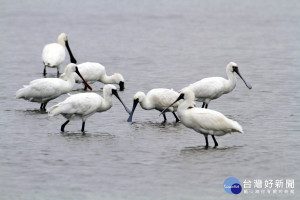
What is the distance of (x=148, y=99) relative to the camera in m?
15.5

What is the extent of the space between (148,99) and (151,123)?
448mm

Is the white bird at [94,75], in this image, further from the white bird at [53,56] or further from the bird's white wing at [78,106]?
the bird's white wing at [78,106]

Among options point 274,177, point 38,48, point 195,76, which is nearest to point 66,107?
point 274,177

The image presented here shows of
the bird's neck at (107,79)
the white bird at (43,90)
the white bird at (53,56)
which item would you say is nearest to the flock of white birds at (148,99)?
the white bird at (43,90)

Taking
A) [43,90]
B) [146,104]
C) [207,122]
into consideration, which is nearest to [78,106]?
[146,104]

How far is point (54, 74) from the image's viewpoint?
72.5ft

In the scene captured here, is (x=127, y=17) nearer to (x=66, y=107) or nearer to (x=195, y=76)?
(x=195, y=76)

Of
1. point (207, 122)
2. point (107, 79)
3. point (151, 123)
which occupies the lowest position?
point (151, 123)

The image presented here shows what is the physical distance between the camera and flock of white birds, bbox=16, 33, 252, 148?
12.9m

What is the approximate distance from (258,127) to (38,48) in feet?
46.6

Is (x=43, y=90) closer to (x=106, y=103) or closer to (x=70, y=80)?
(x=70, y=80)

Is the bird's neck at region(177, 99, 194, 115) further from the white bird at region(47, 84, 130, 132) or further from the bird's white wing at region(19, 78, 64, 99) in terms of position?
the bird's white wing at region(19, 78, 64, 99)

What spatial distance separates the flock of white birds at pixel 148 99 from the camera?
42.4 ft

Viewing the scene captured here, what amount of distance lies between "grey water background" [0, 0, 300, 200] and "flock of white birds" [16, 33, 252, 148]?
34 cm
